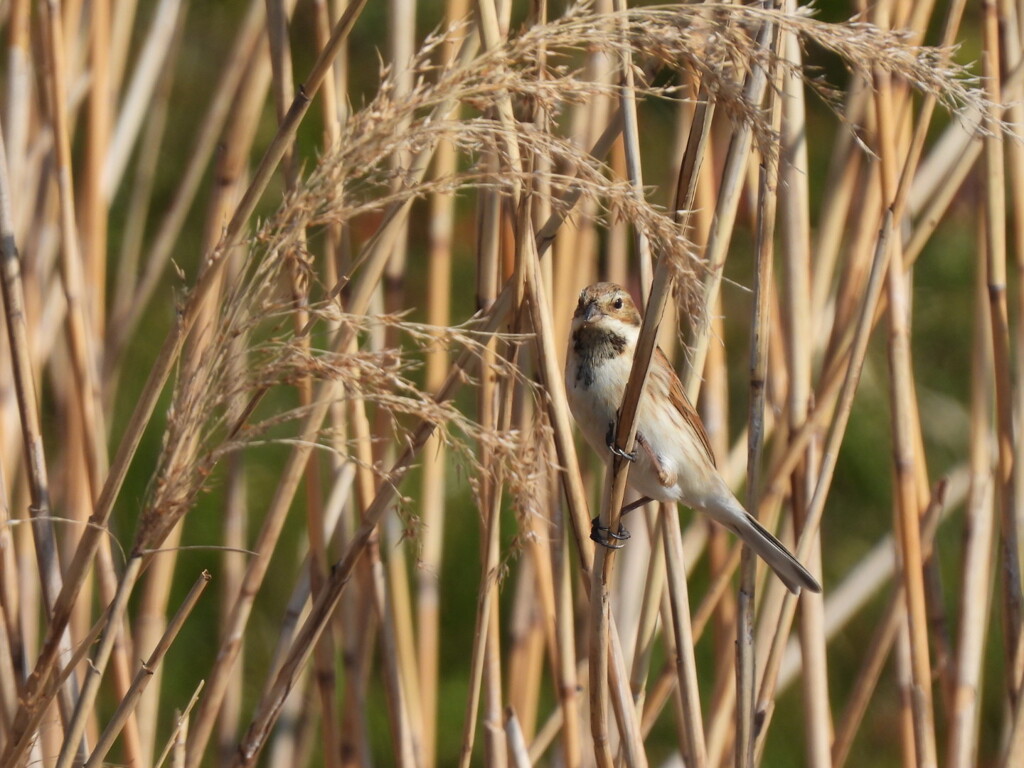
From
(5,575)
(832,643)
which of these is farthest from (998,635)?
(5,575)

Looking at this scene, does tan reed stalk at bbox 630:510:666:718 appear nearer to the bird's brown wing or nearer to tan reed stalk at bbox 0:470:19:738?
the bird's brown wing

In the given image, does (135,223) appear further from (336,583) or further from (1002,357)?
(1002,357)

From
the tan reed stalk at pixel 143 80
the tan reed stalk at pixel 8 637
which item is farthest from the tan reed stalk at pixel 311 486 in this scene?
the tan reed stalk at pixel 143 80

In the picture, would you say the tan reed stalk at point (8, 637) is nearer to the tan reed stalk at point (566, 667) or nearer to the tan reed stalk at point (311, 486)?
the tan reed stalk at point (311, 486)

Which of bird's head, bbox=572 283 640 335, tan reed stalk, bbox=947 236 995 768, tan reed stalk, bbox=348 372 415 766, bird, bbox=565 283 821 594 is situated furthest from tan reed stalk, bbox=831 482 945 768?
tan reed stalk, bbox=348 372 415 766

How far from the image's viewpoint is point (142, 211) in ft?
7.11

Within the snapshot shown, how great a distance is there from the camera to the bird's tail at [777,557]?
163 centimetres

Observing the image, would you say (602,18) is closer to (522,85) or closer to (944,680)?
(522,85)

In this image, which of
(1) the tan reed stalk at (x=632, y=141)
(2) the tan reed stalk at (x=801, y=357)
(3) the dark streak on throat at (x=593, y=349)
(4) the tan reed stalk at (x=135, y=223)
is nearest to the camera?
(1) the tan reed stalk at (x=632, y=141)

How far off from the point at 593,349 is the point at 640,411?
6.2 inches

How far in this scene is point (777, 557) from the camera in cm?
167

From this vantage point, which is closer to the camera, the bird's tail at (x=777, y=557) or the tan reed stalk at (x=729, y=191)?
the tan reed stalk at (x=729, y=191)

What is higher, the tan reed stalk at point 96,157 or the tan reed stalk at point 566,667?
the tan reed stalk at point 96,157

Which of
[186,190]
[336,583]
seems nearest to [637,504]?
[336,583]
